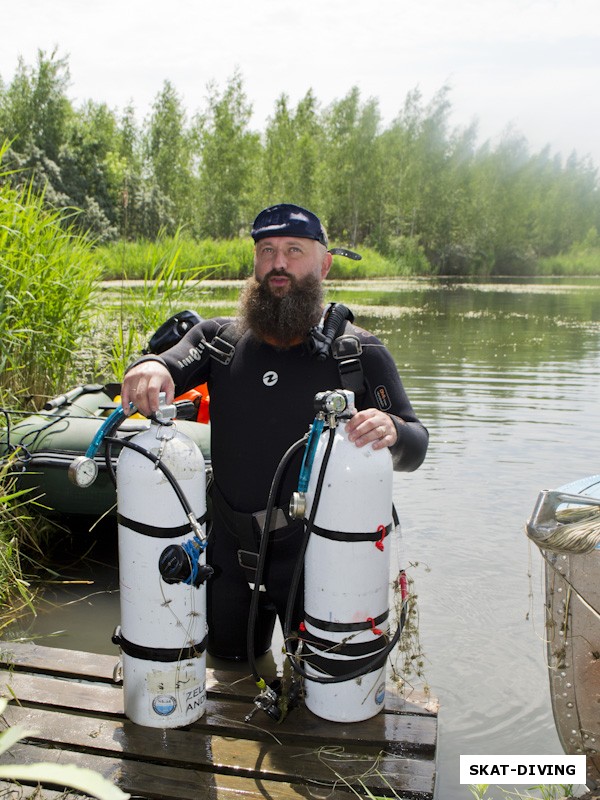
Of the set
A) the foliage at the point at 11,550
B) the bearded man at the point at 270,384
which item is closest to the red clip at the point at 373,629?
the bearded man at the point at 270,384

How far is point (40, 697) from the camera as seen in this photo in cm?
216

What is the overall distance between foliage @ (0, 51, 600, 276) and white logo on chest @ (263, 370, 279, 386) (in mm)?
20930

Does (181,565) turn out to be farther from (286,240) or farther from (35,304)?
(35,304)

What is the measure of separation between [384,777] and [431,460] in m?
4.07

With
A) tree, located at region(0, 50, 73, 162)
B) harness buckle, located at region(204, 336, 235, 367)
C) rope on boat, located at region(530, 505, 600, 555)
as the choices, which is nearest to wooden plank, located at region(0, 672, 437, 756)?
rope on boat, located at region(530, 505, 600, 555)

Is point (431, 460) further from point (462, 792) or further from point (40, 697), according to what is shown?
point (40, 697)

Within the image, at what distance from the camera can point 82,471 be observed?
6.61 feet

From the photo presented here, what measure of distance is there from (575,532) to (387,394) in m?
0.79

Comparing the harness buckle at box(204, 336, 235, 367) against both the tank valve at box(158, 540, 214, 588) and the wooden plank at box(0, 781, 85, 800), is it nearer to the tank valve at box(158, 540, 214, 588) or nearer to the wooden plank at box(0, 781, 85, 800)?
the tank valve at box(158, 540, 214, 588)

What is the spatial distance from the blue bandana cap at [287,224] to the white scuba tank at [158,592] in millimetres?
816

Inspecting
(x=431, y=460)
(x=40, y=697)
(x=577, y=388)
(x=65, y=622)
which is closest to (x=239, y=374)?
(x=40, y=697)

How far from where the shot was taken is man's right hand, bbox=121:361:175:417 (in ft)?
7.13

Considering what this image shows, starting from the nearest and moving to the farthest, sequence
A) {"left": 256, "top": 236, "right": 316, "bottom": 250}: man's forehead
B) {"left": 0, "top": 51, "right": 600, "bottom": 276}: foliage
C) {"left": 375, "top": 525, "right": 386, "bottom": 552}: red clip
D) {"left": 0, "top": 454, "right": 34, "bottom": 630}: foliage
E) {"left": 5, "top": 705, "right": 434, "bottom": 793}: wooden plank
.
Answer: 1. {"left": 5, "top": 705, "right": 434, "bottom": 793}: wooden plank
2. {"left": 375, "top": 525, "right": 386, "bottom": 552}: red clip
3. {"left": 256, "top": 236, "right": 316, "bottom": 250}: man's forehead
4. {"left": 0, "top": 454, "right": 34, "bottom": 630}: foliage
5. {"left": 0, "top": 51, "right": 600, "bottom": 276}: foliage

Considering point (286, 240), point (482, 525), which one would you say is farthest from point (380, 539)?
point (482, 525)
